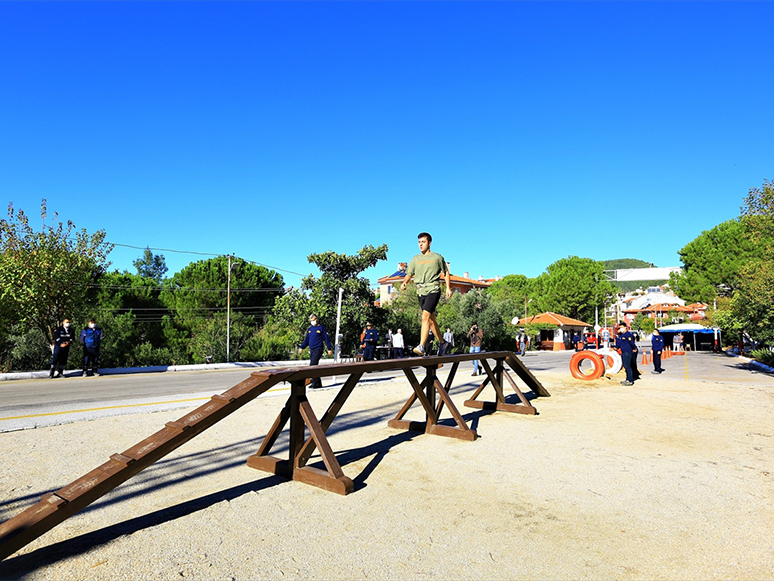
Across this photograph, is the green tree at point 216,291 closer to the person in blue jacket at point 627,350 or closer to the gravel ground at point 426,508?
the person in blue jacket at point 627,350

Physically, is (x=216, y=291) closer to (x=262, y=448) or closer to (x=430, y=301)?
(x=430, y=301)

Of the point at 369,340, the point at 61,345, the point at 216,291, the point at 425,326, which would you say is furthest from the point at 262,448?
the point at 216,291

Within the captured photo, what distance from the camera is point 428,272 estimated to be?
809 centimetres

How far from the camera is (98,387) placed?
13391 millimetres

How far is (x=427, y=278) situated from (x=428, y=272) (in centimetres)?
10

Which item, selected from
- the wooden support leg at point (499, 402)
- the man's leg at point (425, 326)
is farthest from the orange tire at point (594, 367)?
the man's leg at point (425, 326)

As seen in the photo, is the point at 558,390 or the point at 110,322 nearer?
the point at 558,390

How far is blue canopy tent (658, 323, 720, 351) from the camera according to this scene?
5338cm

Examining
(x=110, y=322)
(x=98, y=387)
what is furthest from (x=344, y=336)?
(x=98, y=387)

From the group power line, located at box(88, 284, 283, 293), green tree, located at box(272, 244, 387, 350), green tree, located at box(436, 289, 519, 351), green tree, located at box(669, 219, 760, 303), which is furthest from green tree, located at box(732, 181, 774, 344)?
power line, located at box(88, 284, 283, 293)

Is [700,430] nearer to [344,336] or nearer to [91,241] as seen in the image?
[91,241]

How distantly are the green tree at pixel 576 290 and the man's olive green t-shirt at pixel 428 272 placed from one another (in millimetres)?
66359

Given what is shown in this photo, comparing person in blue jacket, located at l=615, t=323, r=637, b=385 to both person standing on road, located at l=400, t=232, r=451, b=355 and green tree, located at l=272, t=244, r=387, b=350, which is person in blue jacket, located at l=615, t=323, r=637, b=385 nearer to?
person standing on road, located at l=400, t=232, r=451, b=355

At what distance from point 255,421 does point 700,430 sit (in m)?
6.89
